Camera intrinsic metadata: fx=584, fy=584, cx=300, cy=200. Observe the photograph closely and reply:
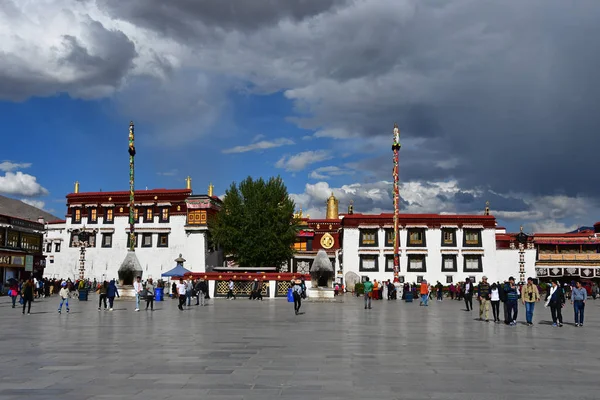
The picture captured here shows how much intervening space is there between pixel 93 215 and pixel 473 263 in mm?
45608

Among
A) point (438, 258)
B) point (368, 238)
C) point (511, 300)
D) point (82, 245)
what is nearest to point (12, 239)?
point (82, 245)

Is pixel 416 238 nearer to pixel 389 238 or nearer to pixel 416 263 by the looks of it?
pixel 416 263

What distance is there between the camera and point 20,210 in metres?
139

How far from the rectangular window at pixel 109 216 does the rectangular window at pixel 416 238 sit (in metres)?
35.5

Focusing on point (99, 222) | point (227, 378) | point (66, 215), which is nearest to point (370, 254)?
point (99, 222)

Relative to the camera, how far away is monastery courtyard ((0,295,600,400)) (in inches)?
359

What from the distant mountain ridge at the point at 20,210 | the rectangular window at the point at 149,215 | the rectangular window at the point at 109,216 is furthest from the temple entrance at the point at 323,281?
the distant mountain ridge at the point at 20,210

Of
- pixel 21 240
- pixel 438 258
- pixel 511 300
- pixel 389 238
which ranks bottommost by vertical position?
pixel 511 300

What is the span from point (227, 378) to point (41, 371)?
11.7 ft

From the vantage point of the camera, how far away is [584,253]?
237ft

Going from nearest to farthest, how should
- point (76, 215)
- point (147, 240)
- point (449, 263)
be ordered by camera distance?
point (449, 263) → point (147, 240) → point (76, 215)

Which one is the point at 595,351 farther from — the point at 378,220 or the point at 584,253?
the point at 584,253

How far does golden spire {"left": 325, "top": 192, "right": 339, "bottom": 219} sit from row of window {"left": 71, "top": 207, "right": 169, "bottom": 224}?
35.3 metres

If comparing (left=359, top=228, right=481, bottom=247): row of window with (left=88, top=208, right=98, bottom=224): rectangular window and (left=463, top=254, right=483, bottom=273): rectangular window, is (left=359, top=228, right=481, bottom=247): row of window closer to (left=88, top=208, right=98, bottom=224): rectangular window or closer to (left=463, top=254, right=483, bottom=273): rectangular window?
(left=463, top=254, right=483, bottom=273): rectangular window
